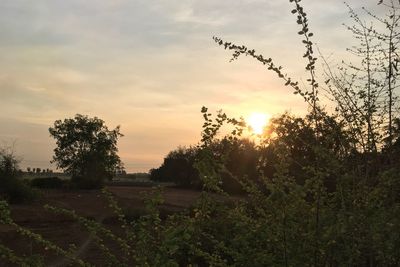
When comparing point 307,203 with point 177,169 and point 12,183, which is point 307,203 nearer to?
point 12,183

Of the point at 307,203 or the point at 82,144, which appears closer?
the point at 307,203

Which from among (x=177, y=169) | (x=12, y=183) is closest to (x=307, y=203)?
(x=12, y=183)

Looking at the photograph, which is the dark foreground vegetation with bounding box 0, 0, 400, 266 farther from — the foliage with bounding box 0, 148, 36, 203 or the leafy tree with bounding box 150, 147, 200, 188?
the leafy tree with bounding box 150, 147, 200, 188

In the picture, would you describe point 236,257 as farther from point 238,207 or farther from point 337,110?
point 337,110

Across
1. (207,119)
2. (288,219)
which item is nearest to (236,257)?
(288,219)

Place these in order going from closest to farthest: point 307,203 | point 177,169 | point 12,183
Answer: point 307,203, point 12,183, point 177,169

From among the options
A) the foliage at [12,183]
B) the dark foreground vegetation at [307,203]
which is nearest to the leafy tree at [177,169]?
the foliage at [12,183]

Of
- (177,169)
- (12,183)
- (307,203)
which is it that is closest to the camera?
(307,203)

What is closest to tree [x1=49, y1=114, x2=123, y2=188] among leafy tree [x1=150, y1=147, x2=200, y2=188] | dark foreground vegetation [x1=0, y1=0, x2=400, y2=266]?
leafy tree [x1=150, y1=147, x2=200, y2=188]

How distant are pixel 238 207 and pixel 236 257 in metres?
0.90

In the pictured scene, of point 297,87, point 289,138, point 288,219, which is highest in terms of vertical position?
point 297,87

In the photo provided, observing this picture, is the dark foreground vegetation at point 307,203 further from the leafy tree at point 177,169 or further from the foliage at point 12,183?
the leafy tree at point 177,169

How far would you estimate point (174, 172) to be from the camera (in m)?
71.8

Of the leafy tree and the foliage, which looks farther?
the leafy tree
